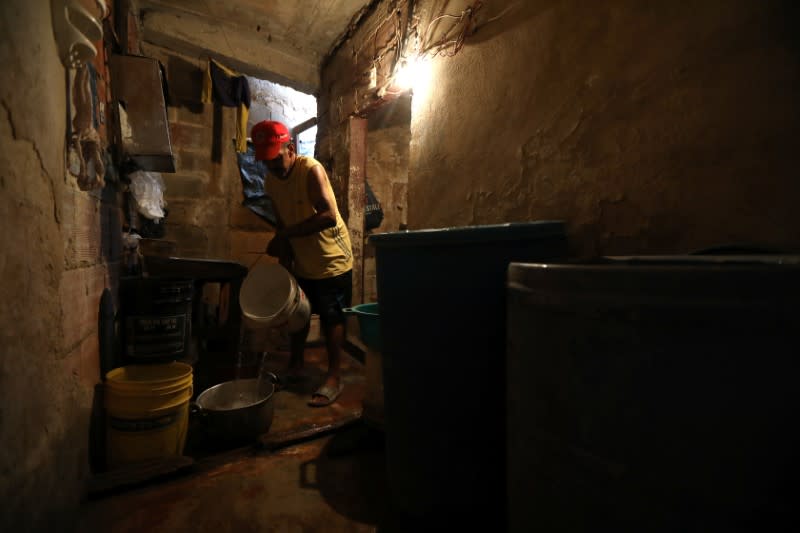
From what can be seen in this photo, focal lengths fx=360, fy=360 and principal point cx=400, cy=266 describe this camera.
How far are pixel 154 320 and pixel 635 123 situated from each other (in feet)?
7.11

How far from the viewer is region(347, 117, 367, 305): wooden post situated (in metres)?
3.53

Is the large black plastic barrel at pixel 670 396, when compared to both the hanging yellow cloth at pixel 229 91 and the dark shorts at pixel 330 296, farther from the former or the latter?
the hanging yellow cloth at pixel 229 91

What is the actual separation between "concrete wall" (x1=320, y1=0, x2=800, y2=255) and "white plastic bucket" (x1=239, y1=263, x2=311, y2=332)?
1025 millimetres

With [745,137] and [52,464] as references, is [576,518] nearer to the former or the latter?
[745,137]

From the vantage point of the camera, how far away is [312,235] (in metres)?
2.43

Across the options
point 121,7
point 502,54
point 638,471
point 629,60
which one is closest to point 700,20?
point 629,60

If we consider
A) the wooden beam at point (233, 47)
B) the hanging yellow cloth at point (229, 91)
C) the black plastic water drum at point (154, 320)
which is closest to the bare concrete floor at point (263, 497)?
the black plastic water drum at point (154, 320)

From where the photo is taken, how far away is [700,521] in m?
0.44

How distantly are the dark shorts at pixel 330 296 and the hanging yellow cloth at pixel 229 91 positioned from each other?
83.3 inches

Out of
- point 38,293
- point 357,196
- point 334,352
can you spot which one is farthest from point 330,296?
point 38,293

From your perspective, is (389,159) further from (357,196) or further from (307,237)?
(307,237)

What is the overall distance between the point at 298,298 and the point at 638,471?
6.26 ft

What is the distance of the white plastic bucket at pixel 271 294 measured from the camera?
2.15 metres

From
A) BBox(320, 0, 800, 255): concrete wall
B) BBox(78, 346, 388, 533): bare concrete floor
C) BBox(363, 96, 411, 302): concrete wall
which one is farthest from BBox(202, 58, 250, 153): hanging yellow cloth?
BBox(78, 346, 388, 533): bare concrete floor
